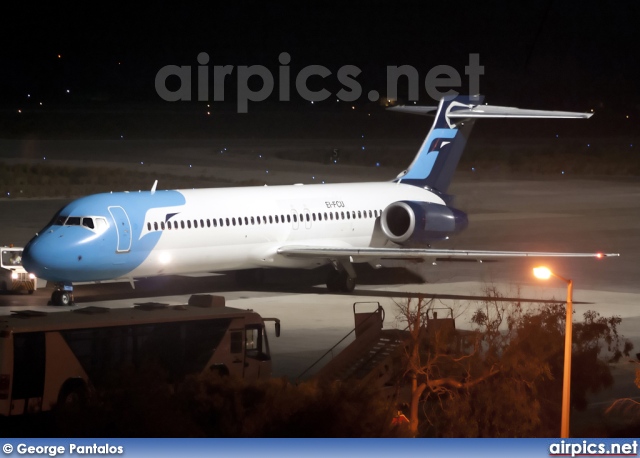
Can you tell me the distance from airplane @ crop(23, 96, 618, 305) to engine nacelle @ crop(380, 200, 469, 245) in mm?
27

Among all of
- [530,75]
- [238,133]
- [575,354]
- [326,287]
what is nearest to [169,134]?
[238,133]

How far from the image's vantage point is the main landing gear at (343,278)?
33094mm

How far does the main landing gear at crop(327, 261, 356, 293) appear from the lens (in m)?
33.1

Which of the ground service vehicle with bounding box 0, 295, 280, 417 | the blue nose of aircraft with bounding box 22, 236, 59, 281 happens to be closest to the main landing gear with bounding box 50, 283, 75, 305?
the blue nose of aircraft with bounding box 22, 236, 59, 281

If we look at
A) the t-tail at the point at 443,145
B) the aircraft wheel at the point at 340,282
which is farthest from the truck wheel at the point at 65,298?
the t-tail at the point at 443,145

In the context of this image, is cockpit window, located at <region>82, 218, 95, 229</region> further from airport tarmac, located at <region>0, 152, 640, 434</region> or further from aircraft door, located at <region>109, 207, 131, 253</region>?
airport tarmac, located at <region>0, 152, 640, 434</region>

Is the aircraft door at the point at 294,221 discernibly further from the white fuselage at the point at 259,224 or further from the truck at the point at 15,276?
the truck at the point at 15,276

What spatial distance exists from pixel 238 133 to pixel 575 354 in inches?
3430

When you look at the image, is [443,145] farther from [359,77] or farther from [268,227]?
[359,77]

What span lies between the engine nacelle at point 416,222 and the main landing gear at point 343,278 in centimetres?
212

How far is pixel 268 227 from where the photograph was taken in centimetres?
3238

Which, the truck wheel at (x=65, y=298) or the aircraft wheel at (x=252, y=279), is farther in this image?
the aircraft wheel at (x=252, y=279)

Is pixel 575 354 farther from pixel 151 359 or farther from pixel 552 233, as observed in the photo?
pixel 552 233

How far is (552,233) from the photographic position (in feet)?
152
